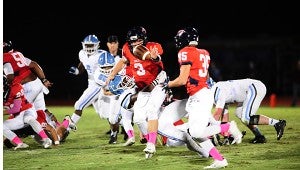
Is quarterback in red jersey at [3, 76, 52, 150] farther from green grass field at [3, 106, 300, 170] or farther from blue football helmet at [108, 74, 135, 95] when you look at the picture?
blue football helmet at [108, 74, 135, 95]

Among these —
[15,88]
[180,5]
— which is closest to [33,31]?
[180,5]

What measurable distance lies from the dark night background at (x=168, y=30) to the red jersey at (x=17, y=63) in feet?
49.3

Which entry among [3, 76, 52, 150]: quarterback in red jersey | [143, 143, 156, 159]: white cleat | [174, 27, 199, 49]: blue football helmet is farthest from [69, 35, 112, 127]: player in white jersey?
[174, 27, 199, 49]: blue football helmet

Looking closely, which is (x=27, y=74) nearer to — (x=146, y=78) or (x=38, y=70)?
(x=38, y=70)

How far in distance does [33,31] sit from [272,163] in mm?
25492

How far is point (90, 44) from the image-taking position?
1196cm

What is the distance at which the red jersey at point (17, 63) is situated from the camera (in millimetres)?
10477

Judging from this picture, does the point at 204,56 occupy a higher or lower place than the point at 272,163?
higher

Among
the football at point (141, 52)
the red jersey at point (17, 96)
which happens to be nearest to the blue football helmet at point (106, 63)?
the red jersey at point (17, 96)

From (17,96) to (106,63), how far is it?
1994 mm

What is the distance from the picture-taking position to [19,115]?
10.1 metres

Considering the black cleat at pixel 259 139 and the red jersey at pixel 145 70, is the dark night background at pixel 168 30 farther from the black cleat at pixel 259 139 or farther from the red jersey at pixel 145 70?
the red jersey at pixel 145 70

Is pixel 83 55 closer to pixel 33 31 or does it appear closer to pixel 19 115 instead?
pixel 19 115

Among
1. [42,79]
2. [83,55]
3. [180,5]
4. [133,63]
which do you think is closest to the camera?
[133,63]
